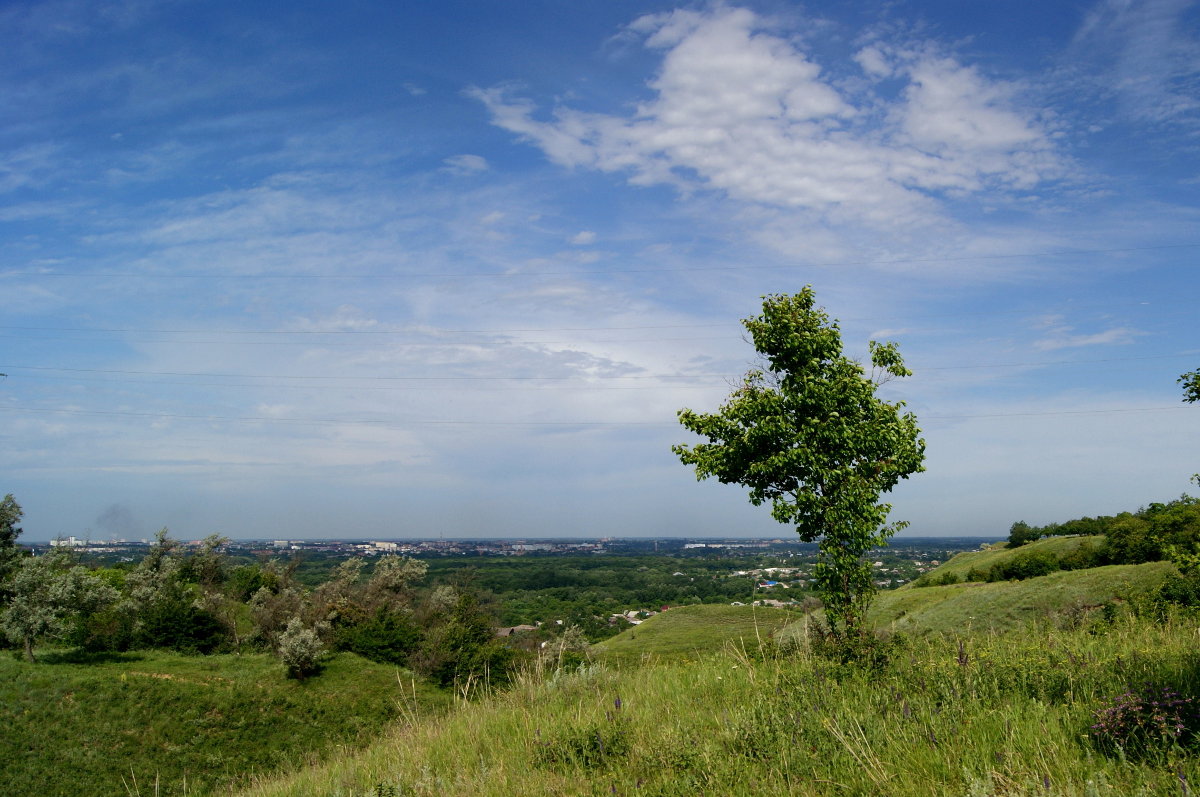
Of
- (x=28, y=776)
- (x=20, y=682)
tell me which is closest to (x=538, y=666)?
(x=28, y=776)

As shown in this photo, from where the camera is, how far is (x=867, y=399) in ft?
41.0

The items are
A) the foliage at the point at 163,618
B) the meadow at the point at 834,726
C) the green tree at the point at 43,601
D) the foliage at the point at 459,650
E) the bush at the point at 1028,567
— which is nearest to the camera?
the meadow at the point at 834,726

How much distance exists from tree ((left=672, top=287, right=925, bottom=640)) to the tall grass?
4598 millimetres

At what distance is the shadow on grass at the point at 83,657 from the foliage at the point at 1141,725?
36.8 meters

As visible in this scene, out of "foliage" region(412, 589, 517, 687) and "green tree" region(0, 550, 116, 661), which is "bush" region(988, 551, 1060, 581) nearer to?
"foliage" region(412, 589, 517, 687)

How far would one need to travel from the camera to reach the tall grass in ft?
11.2

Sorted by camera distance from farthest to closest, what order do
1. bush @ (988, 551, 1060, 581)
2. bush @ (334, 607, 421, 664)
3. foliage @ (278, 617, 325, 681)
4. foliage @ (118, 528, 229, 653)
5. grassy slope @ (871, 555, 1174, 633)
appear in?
bush @ (334, 607, 421, 664) < foliage @ (118, 528, 229, 653) < foliage @ (278, 617, 325, 681) < bush @ (988, 551, 1060, 581) < grassy slope @ (871, 555, 1174, 633)

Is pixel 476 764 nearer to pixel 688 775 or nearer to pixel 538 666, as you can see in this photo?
pixel 688 775

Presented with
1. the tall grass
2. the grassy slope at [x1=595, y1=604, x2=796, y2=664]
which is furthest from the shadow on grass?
the tall grass

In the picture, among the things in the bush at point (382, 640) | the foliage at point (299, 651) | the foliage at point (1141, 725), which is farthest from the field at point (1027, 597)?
the bush at point (382, 640)

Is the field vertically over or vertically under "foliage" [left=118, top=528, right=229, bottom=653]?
over

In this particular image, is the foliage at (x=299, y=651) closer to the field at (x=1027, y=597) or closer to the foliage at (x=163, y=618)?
the foliage at (x=163, y=618)

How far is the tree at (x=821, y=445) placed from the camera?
11.9 metres

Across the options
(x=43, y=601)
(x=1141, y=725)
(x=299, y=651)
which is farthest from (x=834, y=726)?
(x=43, y=601)
